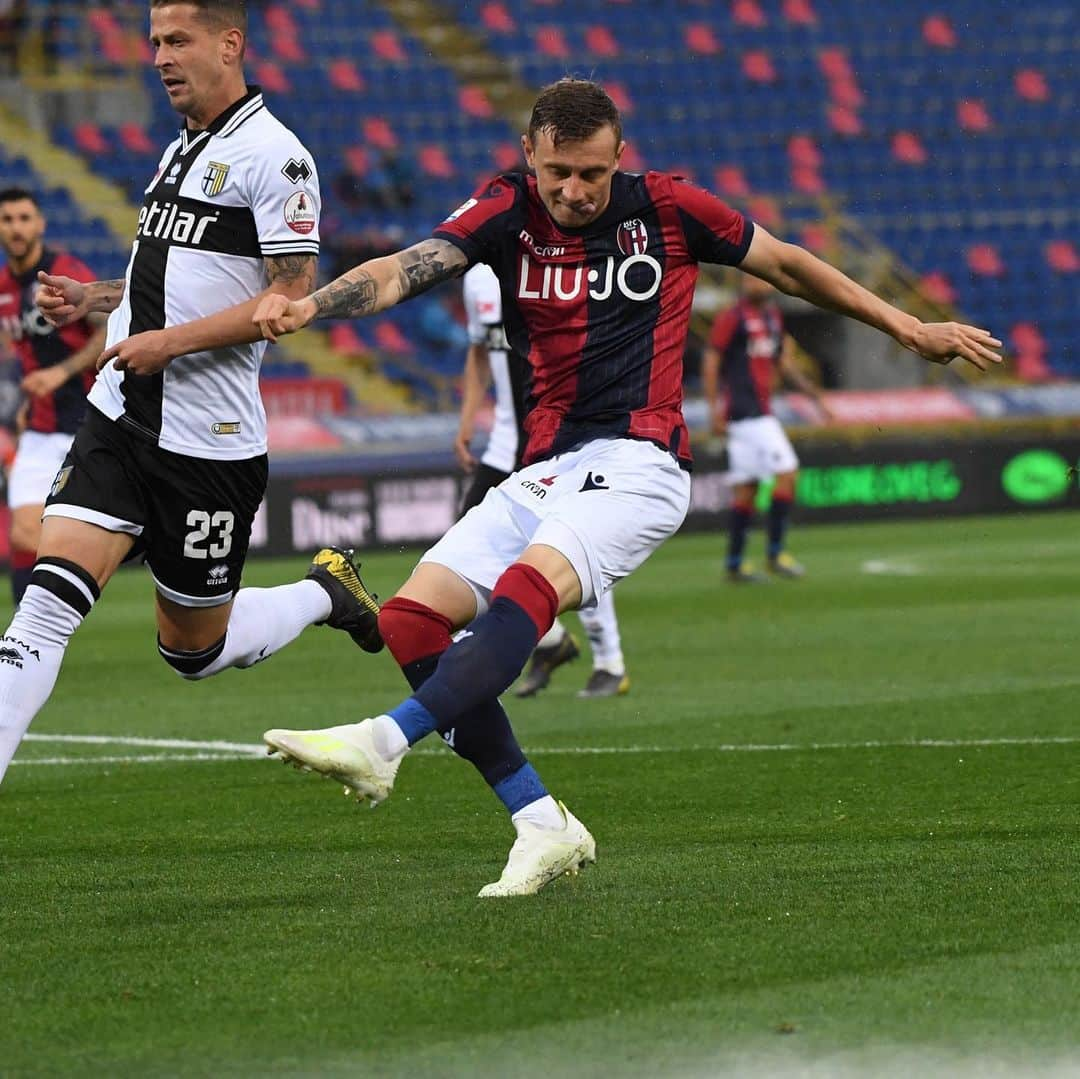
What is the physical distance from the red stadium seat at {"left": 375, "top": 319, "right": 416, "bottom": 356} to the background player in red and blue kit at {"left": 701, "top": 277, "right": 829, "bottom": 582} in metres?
7.86

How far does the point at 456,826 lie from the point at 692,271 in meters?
1.87

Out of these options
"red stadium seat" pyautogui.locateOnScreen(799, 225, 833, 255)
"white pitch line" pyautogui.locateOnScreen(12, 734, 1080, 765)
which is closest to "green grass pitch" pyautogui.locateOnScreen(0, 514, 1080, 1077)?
"white pitch line" pyautogui.locateOnScreen(12, 734, 1080, 765)

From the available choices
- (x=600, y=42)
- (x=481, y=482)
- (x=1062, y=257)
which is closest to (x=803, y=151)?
(x=600, y=42)

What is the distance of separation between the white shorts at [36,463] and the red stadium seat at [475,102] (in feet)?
59.3

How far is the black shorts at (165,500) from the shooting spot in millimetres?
5859

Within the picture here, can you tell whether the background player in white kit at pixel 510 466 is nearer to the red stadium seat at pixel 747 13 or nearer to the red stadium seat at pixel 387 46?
the red stadium seat at pixel 387 46

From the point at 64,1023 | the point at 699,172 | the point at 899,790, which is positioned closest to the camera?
the point at 64,1023

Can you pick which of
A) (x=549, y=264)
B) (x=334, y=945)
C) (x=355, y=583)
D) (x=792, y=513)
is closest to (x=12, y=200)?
(x=355, y=583)

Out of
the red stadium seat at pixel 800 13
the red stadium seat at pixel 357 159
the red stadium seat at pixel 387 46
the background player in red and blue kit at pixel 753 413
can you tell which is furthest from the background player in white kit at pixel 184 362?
the red stadium seat at pixel 800 13

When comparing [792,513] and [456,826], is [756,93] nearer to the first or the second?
[792,513]

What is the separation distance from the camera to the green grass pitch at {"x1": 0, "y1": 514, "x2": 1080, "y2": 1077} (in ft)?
13.1

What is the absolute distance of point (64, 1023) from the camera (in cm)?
415

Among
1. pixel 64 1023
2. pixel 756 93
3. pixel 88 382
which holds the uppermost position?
pixel 64 1023

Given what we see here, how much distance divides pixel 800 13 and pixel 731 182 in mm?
3735
